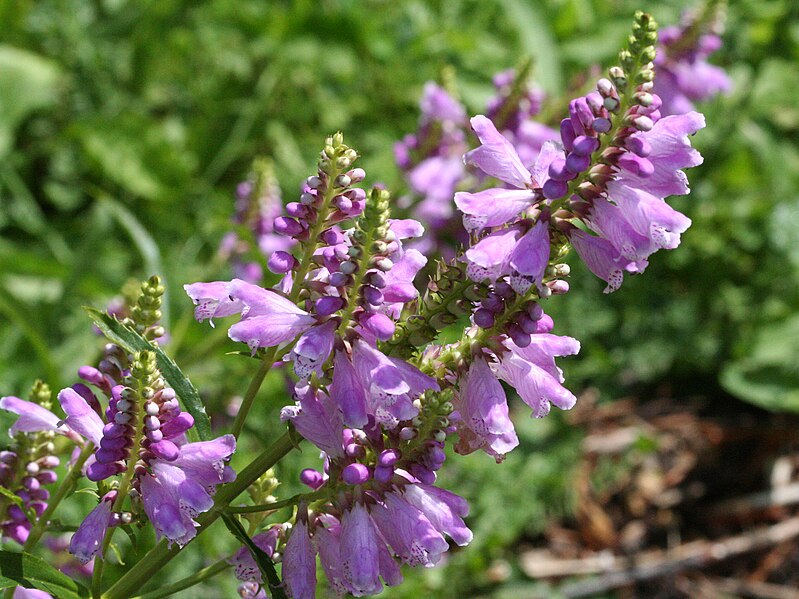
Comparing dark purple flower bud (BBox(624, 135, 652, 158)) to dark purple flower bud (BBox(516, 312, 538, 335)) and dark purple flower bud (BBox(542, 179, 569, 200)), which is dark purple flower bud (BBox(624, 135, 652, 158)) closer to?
dark purple flower bud (BBox(542, 179, 569, 200))

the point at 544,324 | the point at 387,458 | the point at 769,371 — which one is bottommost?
the point at 769,371

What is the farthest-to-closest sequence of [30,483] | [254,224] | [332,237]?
[254,224]
[30,483]
[332,237]

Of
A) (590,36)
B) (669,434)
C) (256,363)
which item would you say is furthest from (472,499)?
(590,36)

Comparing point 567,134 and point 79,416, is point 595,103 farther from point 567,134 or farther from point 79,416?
point 79,416

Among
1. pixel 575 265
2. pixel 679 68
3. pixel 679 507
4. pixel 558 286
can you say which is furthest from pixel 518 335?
pixel 679 507

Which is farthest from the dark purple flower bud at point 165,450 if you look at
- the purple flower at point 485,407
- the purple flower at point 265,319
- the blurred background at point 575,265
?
the blurred background at point 575,265

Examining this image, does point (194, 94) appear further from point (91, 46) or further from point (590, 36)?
point (590, 36)

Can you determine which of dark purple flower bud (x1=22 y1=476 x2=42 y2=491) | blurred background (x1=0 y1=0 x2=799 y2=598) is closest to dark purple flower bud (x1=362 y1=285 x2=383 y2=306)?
dark purple flower bud (x1=22 y1=476 x2=42 y2=491)
